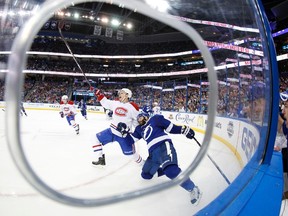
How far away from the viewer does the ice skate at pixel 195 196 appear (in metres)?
1.84

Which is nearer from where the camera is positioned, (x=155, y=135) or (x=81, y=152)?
(x=155, y=135)

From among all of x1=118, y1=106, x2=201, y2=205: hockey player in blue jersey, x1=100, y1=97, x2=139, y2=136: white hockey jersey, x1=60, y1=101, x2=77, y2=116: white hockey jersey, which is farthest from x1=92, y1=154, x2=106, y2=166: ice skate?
x1=60, y1=101, x2=77, y2=116: white hockey jersey

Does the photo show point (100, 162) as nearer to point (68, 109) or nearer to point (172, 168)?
point (172, 168)

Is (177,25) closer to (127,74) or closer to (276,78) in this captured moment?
(276,78)

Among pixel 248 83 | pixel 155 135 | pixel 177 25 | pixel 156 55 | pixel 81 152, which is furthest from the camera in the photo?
pixel 156 55

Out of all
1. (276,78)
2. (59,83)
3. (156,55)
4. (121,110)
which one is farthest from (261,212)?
(59,83)

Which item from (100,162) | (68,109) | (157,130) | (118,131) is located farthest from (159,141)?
(68,109)

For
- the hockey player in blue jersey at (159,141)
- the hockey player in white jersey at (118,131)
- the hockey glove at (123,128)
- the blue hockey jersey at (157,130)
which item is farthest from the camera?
the hockey player in white jersey at (118,131)

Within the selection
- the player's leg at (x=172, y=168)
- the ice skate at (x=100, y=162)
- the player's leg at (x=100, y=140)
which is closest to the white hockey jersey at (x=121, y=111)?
the player's leg at (x=100, y=140)

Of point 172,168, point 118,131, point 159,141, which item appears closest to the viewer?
point 172,168

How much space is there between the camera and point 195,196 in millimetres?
1877

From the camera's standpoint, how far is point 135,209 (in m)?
1.78

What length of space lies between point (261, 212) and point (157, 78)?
1600 centimetres

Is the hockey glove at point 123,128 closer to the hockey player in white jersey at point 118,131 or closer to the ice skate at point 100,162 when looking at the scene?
the hockey player in white jersey at point 118,131
